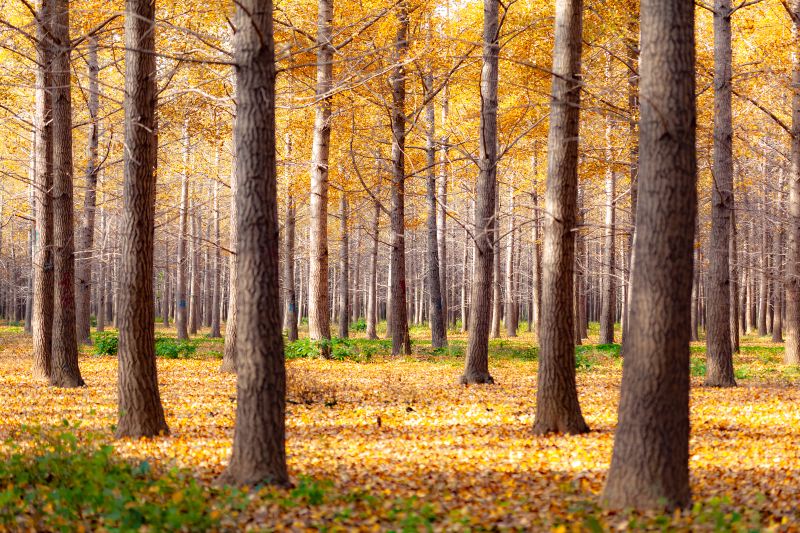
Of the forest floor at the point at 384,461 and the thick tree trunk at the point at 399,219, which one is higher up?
the thick tree trunk at the point at 399,219

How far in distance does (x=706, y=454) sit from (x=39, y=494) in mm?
5994

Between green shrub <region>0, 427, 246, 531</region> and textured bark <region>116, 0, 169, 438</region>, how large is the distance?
1.36 metres

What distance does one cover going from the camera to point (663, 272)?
5.22 metres

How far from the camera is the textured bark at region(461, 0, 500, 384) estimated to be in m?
12.1

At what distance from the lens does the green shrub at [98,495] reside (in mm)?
4734

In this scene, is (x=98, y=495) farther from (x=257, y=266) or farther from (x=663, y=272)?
(x=663, y=272)

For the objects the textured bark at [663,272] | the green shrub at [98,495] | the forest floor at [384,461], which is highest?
the textured bark at [663,272]

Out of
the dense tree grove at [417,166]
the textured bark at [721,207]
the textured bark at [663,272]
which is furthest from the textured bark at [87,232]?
the textured bark at [663,272]

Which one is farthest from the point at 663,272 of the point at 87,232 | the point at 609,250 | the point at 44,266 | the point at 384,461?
the point at 87,232

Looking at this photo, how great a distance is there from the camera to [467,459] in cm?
720

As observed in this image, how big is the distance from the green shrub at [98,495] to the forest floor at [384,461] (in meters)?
0.02

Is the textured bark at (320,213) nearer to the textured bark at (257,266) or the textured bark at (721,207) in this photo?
the textured bark at (721,207)

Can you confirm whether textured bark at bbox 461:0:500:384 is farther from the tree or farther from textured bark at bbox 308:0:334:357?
the tree

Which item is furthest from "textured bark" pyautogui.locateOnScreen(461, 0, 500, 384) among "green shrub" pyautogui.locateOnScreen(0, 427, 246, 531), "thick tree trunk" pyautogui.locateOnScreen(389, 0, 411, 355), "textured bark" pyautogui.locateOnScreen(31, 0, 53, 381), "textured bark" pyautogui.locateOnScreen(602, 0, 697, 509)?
"textured bark" pyautogui.locateOnScreen(31, 0, 53, 381)
